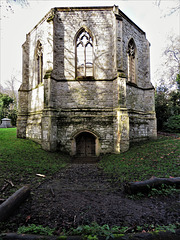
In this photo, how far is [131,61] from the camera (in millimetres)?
11031

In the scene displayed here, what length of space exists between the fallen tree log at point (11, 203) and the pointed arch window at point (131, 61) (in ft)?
33.3

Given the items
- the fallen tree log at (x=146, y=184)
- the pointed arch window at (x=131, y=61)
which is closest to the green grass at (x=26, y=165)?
the fallen tree log at (x=146, y=184)

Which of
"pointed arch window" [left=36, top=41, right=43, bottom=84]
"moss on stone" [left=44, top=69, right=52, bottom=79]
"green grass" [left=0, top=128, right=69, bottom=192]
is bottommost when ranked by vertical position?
"green grass" [left=0, top=128, right=69, bottom=192]

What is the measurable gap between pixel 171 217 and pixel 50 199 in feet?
9.05

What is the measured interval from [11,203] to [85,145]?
22.4 ft

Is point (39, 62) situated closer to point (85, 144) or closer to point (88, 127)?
point (88, 127)

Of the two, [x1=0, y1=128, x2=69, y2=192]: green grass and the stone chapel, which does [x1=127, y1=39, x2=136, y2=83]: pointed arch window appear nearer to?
the stone chapel

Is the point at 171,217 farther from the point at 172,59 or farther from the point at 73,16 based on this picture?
the point at 172,59

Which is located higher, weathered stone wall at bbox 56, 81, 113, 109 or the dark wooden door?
weathered stone wall at bbox 56, 81, 113, 109

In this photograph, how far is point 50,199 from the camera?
11.2ft

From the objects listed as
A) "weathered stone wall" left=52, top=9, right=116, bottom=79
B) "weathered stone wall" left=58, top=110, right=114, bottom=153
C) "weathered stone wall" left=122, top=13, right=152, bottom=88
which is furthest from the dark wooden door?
"weathered stone wall" left=122, top=13, right=152, bottom=88

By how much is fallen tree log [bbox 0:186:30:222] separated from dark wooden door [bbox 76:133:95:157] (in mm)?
6105

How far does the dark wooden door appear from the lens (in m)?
9.37

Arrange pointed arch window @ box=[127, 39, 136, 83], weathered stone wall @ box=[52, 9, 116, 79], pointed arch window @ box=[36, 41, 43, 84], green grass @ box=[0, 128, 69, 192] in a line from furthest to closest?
pointed arch window @ box=[127, 39, 136, 83]
pointed arch window @ box=[36, 41, 43, 84]
weathered stone wall @ box=[52, 9, 116, 79]
green grass @ box=[0, 128, 69, 192]
